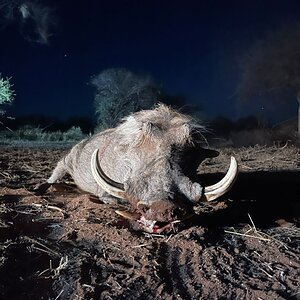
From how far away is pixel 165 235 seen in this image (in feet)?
9.27

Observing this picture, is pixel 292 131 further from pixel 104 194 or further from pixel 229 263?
pixel 229 263

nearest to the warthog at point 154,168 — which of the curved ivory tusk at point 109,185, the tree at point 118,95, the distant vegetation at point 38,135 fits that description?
the curved ivory tusk at point 109,185

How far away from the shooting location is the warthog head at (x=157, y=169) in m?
2.71

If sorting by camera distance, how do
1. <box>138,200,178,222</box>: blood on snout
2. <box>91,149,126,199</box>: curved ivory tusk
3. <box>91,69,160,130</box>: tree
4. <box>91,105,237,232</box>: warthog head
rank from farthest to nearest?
<box>91,69,160,130</box>: tree, <box>91,149,126,199</box>: curved ivory tusk, <box>91,105,237,232</box>: warthog head, <box>138,200,178,222</box>: blood on snout

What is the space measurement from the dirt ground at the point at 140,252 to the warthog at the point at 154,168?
227 millimetres

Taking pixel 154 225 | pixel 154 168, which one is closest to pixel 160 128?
pixel 154 168

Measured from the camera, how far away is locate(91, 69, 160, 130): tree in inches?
406

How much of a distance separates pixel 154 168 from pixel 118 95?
770 centimetres

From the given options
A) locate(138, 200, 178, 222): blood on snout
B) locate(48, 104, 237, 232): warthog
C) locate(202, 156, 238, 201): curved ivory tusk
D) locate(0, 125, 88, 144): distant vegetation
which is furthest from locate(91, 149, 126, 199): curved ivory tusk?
locate(0, 125, 88, 144): distant vegetation

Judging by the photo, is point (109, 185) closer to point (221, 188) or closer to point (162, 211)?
point (162, 211)

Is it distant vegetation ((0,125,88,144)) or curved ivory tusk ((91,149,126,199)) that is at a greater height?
curved ivory tusk ((91,149,126,199))

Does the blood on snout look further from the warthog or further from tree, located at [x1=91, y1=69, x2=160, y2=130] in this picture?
tree, located at [x1=91, y1=69, x2=160, y2=130]

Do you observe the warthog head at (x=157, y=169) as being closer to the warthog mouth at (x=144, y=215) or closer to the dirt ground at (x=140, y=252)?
the warthog mouth at (x=144, y=215)

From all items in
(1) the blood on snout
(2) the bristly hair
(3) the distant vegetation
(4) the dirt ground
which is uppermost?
(2) the bristly hair
